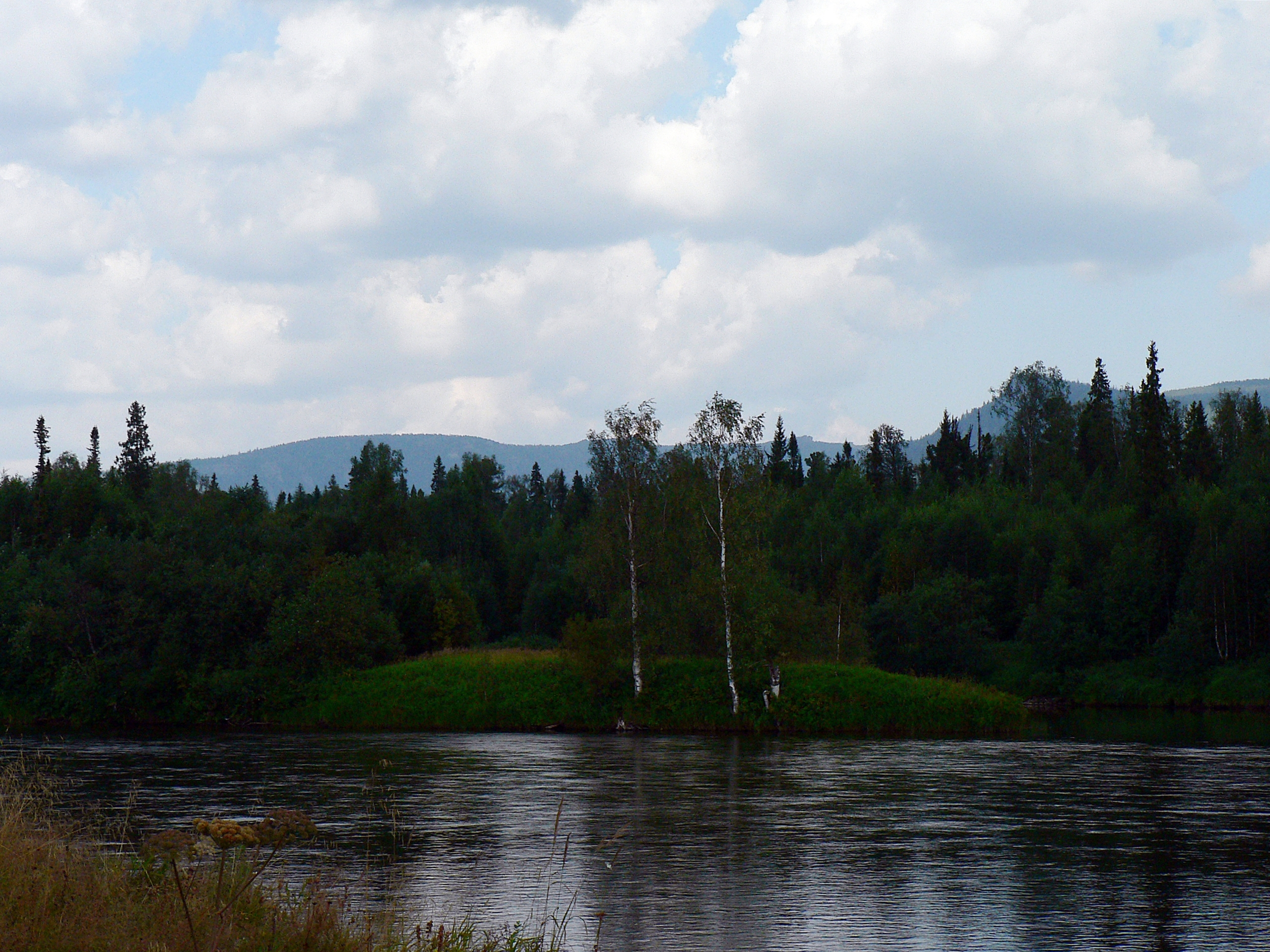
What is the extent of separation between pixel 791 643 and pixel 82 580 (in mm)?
46222

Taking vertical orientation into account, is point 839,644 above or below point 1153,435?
below

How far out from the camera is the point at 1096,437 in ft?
442

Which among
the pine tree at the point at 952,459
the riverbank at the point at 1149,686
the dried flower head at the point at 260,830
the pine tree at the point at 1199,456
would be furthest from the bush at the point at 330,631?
the pine tree at the point at 952,459

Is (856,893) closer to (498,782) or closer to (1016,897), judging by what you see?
(1016,897)

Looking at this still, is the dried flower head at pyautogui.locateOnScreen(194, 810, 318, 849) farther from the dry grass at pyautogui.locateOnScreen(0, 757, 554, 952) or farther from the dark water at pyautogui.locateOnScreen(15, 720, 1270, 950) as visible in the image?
the dark water at pyautogui.locateOnScreen(15, 720, 1270, 950)

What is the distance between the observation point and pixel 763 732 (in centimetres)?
6425

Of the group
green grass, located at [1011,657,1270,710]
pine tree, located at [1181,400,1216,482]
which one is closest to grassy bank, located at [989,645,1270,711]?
green grass, located at [1011,657,1270,710]

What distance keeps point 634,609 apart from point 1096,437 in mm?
85469

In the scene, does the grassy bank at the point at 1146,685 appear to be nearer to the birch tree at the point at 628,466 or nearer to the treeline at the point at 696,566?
the treeline at the point at 696,566

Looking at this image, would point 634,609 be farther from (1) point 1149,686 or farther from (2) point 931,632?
(1) point 1149,686

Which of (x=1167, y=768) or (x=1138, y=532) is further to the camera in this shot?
A: (x=1138, y=532)

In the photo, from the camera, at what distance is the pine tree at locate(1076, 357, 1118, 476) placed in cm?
13312

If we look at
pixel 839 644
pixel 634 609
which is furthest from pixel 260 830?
pixel 839 644

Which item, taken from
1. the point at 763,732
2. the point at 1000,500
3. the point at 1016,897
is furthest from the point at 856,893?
the point at 1000,500
